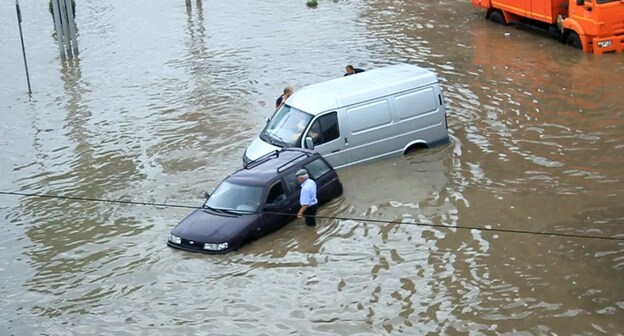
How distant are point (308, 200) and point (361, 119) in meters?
3.29

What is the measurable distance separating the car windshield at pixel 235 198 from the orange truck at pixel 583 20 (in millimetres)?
13494

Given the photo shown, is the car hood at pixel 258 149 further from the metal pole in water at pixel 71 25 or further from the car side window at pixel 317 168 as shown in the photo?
the metal pole in water at pixel 71 25

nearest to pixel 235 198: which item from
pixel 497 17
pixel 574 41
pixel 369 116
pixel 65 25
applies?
pixel 369 116

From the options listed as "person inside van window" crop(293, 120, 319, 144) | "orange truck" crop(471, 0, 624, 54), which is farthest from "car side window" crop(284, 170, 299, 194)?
"orange truck" crop(471, 0, 624, 54)

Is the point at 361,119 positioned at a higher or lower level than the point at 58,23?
lower

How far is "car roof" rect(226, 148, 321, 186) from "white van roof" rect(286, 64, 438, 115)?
1528 mm

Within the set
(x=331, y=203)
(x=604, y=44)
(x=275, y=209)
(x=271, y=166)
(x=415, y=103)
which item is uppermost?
(x=415, y=103)

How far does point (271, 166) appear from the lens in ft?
56.5

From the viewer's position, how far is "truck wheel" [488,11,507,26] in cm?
3145

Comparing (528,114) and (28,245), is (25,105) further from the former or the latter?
(528,114)

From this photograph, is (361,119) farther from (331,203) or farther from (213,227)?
(213,227)

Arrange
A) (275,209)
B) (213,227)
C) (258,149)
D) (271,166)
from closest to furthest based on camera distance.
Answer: (213,227), (275,209), (271,166), (258,149)

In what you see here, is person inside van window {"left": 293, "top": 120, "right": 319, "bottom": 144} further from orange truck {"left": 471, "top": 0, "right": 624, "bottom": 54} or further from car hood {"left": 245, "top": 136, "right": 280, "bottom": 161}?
orange truck {"left": 471, "top": 0, "right": 624, "bottom": 54}

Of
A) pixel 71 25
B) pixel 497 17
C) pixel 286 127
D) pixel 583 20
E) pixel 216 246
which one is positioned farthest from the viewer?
pixel 71 25
